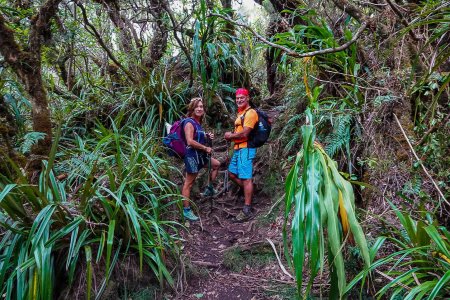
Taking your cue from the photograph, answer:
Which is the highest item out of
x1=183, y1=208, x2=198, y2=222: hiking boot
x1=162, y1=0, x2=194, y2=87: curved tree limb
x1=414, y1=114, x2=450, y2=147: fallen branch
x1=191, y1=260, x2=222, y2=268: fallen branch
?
x1=162, y1=0, x2=194, y2=87: curved tree limb

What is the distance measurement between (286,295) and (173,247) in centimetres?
105

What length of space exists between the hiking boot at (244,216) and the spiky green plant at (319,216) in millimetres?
2185

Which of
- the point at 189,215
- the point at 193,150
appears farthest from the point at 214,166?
the point at 189,215

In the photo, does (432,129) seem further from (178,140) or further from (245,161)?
(178,140)

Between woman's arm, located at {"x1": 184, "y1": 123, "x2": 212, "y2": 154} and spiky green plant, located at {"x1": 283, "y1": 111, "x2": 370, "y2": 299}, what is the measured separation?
2.19 m

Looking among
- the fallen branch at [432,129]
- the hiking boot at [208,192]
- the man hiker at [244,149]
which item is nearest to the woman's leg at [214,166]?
the hiking boot at [208,192]

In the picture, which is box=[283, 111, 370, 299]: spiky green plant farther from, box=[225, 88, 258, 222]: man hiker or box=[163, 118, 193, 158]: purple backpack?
box=[163, 118, 193, 158]: purple backpack

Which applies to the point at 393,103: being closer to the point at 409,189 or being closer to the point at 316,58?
the point at 409,189

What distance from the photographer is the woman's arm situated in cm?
399

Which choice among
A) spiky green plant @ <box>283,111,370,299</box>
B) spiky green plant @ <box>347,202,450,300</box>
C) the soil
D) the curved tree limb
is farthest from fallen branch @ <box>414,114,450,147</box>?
the curved tree limb

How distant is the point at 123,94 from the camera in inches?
223

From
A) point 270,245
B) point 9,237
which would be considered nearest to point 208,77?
point 270,245

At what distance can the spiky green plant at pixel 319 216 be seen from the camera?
1624mm

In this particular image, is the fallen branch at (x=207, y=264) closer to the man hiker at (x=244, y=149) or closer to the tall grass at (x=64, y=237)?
the tall grass at (x=64, y=237)
